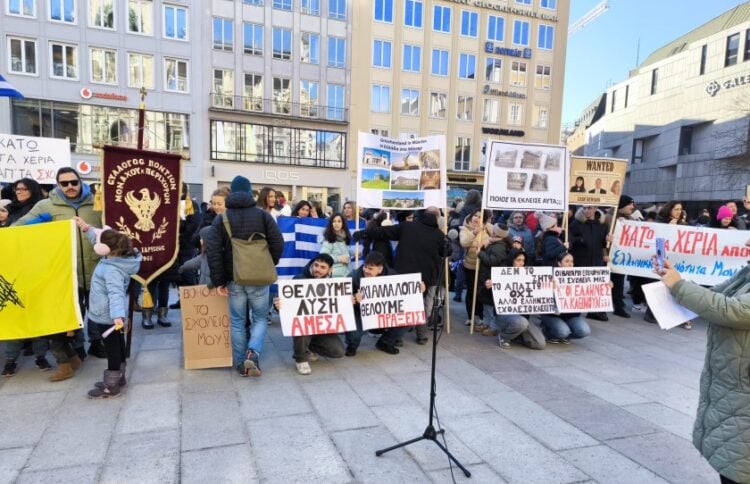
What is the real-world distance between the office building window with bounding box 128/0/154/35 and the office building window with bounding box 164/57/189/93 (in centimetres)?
194

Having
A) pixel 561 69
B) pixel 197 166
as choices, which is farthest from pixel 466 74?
pixel 197 166

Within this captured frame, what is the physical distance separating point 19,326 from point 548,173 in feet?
22.5

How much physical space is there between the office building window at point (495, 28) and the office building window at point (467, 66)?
227 centimetres

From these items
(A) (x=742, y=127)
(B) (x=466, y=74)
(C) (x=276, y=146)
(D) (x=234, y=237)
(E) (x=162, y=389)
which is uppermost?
(B) (x=466, y=74)

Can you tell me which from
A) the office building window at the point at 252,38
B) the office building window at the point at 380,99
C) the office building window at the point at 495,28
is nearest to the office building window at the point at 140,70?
the office building window at the point at 252,38

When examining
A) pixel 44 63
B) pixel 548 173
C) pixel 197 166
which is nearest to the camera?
pixel 548 173

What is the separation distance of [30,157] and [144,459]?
23.0ft

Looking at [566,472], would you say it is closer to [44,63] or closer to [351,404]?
[351,404]

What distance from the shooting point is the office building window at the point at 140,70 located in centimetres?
2650

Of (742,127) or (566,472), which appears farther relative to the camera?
(742,127)

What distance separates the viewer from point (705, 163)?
3838 centimetres

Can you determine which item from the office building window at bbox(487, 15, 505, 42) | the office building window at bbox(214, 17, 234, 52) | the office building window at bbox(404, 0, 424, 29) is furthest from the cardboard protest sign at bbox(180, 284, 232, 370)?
the office building window at bbox(487, 15, 505, 42)

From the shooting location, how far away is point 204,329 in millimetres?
4957

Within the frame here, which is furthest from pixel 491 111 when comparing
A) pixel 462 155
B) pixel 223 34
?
pixel 223 34
